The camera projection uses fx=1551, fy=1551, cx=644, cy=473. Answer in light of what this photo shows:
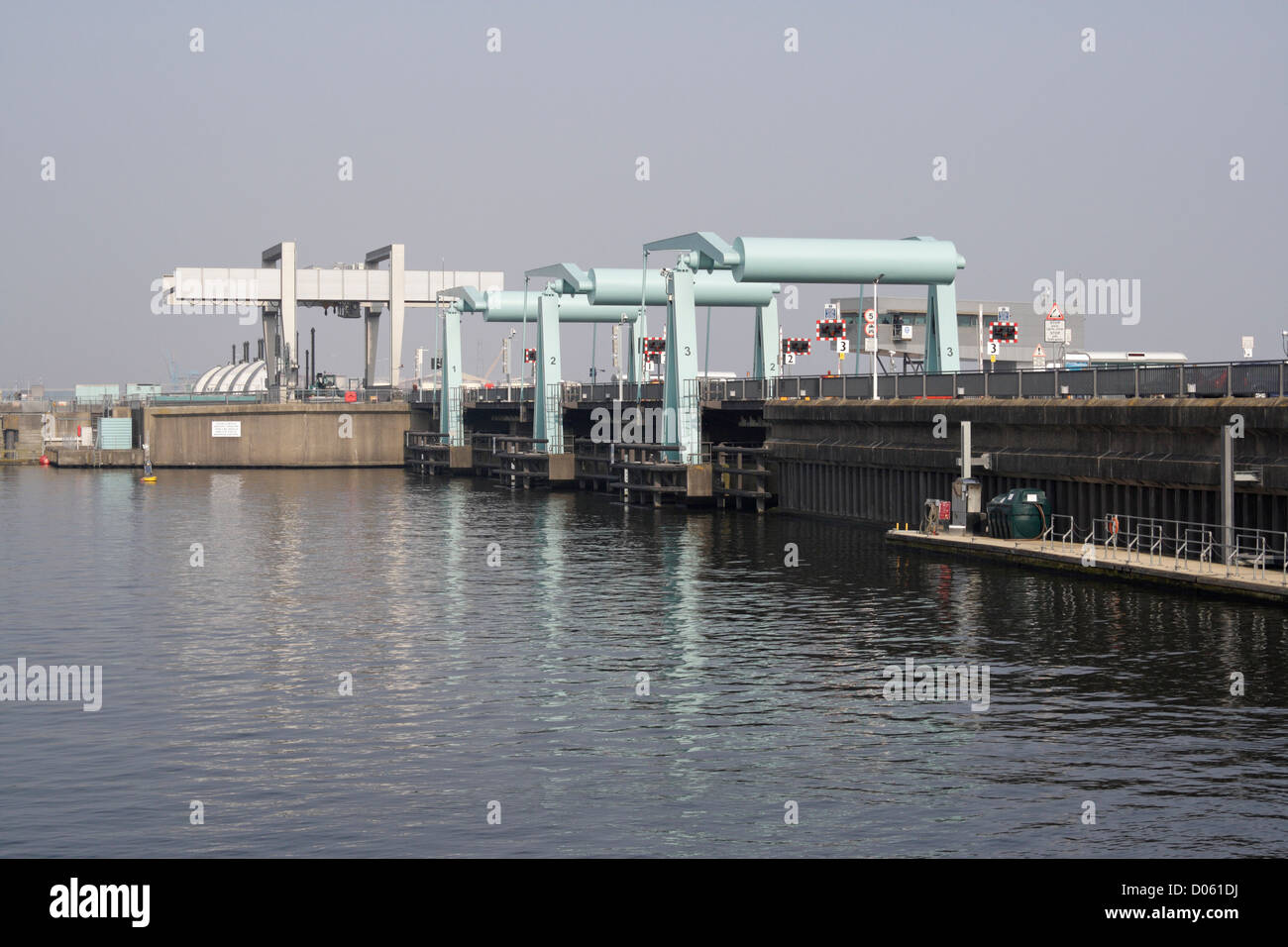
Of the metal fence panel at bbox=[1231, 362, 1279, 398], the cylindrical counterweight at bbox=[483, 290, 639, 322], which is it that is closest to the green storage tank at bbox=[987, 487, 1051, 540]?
the metal fence panel at bbox=[1231, 362, 1279, 398]

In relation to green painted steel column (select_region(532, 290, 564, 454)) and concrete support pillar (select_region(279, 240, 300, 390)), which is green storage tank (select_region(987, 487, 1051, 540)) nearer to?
green painted steel column (select_region(532, 290, 564, 454))

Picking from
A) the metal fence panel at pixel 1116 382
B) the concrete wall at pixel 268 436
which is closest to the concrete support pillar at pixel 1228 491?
the metal fence panel at pixel 1116 382

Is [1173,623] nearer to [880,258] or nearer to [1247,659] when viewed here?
[1247,659]

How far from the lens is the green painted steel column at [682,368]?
92938 mm

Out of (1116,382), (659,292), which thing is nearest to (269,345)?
(659,292)

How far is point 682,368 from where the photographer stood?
93.6 metres

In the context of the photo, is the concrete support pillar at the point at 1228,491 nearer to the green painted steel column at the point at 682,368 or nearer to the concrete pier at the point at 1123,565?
the concrete pier at the point at 1123,565

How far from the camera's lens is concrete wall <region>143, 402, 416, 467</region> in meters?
159

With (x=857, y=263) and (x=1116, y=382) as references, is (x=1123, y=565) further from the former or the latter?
(x=857, y=263)

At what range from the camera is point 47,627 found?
157 ft

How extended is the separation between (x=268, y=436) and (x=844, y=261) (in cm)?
9339

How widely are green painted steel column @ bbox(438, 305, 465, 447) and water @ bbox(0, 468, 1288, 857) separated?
261 feet

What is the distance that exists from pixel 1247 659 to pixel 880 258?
A: 45610mm
